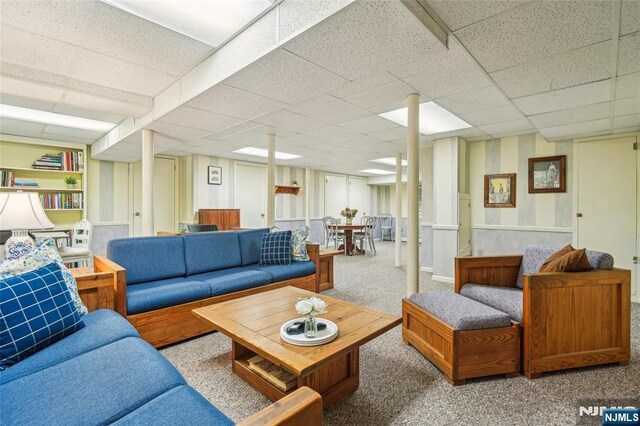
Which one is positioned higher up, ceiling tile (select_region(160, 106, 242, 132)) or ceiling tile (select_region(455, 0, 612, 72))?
ceiling tile (select_region(455, 0, 612, 72))

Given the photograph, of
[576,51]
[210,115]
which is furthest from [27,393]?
[576,51]

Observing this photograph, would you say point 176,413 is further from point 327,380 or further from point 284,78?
point 284,78

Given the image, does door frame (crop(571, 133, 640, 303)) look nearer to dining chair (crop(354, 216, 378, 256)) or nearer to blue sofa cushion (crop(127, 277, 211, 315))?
dining chair (crop(354, 216, 378, 256))

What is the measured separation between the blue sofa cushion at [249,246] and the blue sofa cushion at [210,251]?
55 millimetres

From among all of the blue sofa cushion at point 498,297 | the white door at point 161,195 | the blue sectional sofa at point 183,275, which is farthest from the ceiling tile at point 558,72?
the white door at point 161,195

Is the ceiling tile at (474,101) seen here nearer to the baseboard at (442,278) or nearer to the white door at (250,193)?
the baseboard at (442,278)

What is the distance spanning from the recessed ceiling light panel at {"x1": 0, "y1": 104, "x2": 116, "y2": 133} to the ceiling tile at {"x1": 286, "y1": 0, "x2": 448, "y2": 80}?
13.1ft

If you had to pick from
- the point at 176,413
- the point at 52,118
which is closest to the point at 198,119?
the point at 52,118

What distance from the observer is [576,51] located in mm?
2062

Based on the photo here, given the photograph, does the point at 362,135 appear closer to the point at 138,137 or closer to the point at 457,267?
the point at 457,267

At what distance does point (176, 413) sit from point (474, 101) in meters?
3.52

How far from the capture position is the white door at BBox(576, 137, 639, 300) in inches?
151

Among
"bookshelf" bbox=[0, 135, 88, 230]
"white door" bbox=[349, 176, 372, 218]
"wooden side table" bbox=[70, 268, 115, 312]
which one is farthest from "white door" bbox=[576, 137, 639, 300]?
"bookshelf" bbox=[0, 135, 88, 230]

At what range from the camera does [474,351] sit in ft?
6.13
